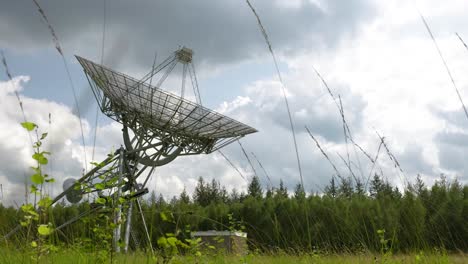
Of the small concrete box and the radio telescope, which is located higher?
the radio telescope

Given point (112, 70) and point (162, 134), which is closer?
point (112, 70)

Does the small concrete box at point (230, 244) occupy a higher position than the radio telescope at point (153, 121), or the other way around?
the radio telescope at point (153, 121)

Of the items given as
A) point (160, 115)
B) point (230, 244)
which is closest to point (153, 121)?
point (160, 115)

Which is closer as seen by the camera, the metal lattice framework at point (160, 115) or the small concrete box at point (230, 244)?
the small concrete box at point (230, 244)

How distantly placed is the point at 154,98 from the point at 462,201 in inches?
A: 665

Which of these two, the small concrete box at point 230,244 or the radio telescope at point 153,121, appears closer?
the small concrete box at point 230,244

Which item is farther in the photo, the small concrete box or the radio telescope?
the radio telescope

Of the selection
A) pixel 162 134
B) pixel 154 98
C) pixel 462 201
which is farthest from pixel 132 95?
pixel 462 201

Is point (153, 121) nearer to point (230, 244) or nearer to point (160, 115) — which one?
point (160, 115)

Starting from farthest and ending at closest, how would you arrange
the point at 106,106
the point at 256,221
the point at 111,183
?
the point at 256,221, the point at 106,106, the point at 111,183

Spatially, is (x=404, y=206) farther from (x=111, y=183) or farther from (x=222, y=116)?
(x=222, y=116)

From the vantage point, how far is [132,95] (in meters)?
12.0

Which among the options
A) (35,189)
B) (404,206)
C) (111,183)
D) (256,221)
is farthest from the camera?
(256,221)

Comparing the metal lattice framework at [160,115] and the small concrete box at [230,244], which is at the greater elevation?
the metal lattice framework at [160,115]
